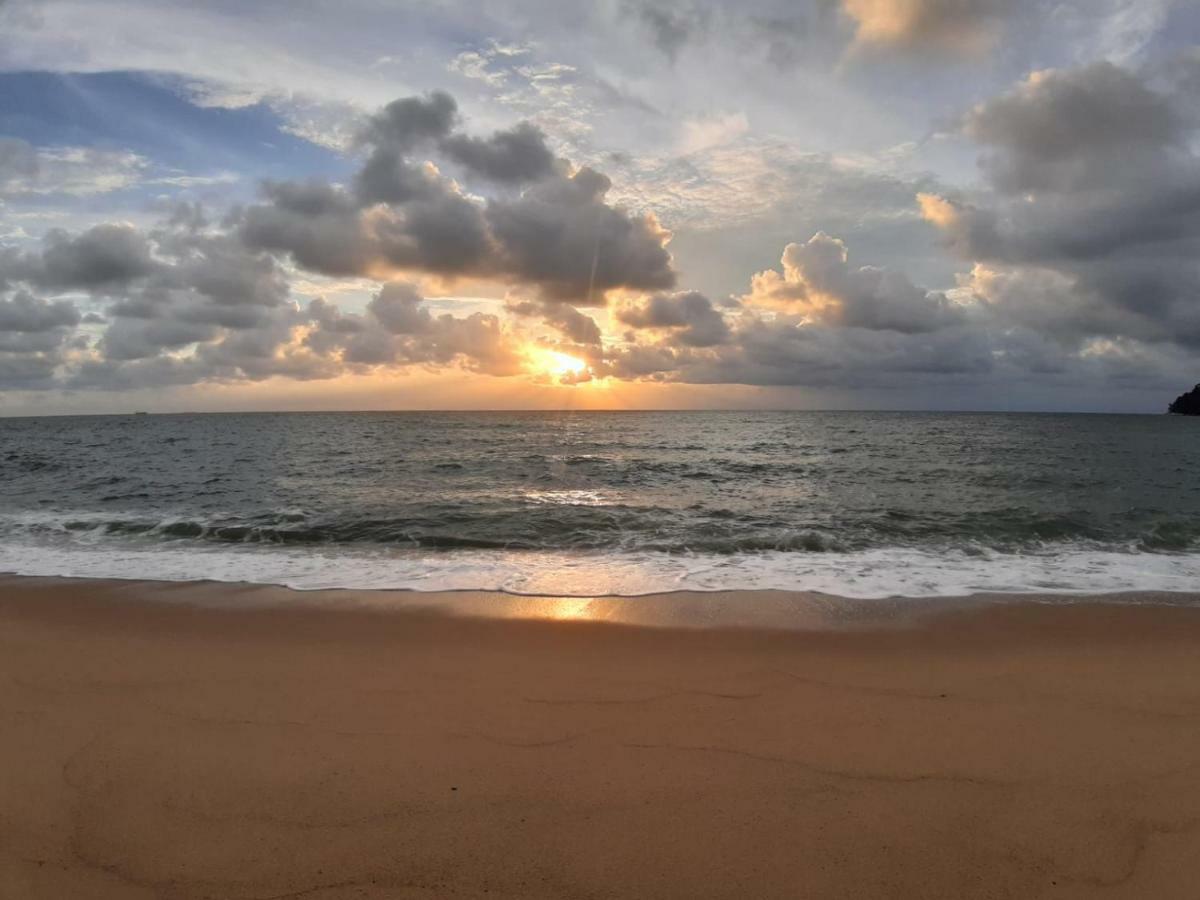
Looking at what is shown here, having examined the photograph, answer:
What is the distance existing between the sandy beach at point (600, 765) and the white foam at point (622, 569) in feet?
7.77

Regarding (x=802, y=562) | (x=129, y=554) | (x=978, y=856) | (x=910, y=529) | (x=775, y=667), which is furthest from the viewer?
(x=910, y=529)

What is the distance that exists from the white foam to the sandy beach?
2.37m

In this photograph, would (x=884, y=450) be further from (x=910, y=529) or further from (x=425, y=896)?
(x=425, y=896)

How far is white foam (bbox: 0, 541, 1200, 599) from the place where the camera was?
9.48m

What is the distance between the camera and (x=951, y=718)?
494cm

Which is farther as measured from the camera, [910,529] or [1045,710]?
[910,529]

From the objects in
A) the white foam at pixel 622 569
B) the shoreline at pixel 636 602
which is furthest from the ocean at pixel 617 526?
the shoreline at pixel 636 602

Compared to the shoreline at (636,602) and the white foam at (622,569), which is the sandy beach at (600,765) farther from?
the white foam at (622,569)

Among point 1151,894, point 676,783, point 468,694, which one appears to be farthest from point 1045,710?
point 468,694

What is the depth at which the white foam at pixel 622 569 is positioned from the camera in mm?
9477

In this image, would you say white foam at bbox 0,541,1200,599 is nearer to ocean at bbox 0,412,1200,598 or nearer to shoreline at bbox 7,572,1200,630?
ocean at bbox 0,412,1200,598

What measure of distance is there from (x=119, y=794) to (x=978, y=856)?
5.18 meters

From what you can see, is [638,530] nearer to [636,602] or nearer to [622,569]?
[622,569]

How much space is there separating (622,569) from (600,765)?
6578 millimetres
